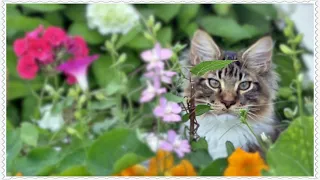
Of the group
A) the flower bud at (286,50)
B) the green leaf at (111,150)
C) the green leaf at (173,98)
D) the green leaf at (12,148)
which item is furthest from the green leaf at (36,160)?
the flower bud at (286,50)

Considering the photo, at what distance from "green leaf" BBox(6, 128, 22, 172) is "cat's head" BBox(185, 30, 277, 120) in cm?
34

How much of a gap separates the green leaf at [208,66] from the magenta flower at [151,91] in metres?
0.15

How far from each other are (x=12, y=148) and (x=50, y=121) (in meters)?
0.28

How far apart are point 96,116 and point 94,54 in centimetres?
15

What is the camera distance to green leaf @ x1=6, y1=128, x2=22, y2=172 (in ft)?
3.89

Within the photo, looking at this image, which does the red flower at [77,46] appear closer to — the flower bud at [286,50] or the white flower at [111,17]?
the white flower at [111,17]

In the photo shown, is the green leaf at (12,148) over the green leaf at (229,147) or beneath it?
over

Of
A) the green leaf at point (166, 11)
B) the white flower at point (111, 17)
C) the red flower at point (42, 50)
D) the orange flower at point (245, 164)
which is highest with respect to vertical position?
the white flower at point (111, 17)

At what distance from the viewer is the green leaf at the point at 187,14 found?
133cm

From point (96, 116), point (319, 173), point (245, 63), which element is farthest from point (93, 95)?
point (319, 173)

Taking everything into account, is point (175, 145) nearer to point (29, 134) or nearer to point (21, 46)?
point (29, 134)

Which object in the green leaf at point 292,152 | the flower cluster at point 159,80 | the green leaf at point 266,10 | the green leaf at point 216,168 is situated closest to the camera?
the green leaf at point 292,152

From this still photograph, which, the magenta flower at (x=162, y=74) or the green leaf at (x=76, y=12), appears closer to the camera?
the magenta flower at (x=162, y=74)

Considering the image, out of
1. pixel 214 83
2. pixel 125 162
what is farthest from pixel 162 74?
pixel 125 162
